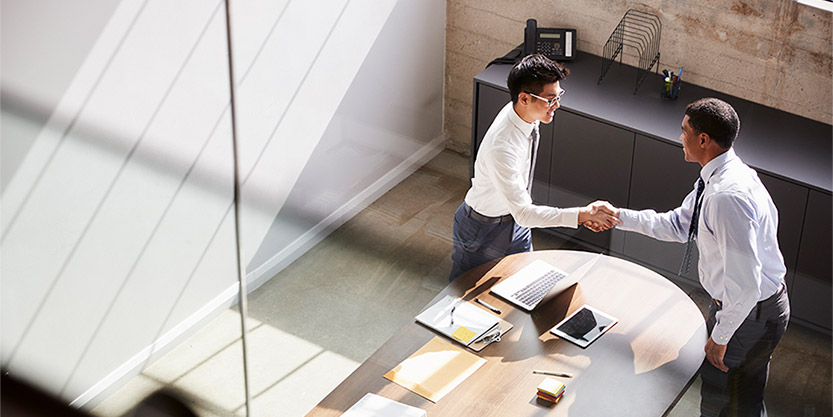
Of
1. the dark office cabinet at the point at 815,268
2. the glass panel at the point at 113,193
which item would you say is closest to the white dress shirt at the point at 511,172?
the dark office cabinet at the point at 815,268

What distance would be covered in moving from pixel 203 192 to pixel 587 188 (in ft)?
2.95

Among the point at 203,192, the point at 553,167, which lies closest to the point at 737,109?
the point at 553,167

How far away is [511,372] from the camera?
1.78 metres

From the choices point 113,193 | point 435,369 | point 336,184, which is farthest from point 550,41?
point 113,193

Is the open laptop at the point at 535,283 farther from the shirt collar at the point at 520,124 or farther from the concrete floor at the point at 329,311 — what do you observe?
the shirt collar at the point at 520,124

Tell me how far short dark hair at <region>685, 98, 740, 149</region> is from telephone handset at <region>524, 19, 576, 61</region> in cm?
25

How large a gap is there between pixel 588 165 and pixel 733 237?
1.05 feet

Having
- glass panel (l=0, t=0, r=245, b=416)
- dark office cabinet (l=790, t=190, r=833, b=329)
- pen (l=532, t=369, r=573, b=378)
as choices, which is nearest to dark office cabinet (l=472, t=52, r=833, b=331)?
dark office cabinet (l=790, t=190, r=833, b=329)

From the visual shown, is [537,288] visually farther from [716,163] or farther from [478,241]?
[716,163]

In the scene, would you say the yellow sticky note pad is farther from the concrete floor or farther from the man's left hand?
the man's left hand

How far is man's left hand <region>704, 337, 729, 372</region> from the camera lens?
4.70ft

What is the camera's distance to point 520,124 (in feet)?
5.41

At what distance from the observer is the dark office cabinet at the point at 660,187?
1390mm

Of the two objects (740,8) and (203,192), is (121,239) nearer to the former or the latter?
(203,192)
